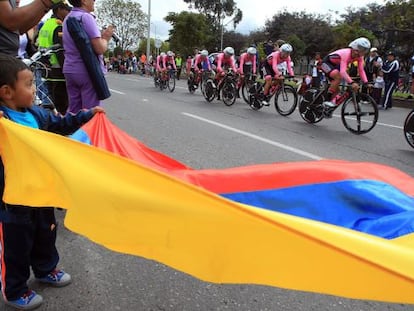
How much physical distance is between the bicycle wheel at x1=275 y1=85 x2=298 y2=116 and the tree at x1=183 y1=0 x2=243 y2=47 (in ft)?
185

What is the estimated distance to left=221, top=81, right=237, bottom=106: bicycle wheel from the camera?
13.3m

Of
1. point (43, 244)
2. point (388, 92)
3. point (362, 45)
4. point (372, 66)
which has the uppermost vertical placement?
point (362, 45)


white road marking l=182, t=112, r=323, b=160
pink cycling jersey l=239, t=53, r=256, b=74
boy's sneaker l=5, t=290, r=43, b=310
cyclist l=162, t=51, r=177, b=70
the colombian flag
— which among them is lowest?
boy's sneaker l=5, t=290, r=43, b=310

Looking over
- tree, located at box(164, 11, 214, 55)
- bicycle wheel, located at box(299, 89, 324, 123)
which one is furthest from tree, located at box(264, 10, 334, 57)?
bicycle wheel, located at box(299, 89, 324, 123)

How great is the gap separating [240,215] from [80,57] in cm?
296

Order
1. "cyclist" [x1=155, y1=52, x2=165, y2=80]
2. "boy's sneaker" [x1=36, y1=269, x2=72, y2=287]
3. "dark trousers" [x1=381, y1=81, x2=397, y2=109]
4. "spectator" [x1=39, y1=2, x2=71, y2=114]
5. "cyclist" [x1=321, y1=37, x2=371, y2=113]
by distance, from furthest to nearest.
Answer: "cyclist" [x1=155, y1=52, x2=165, y2=80]
"dark trousers" [x1=381, y1=81, x2=397, y2=109]
"cyclist" [x1=321, y1=37, x2=371, y2=113]
"spectator" [x1=39, y1=2, x2=71, y2=114]
"boy's sneaker" [x1=36, y1=269, x2=72, y2=287]

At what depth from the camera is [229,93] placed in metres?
13.4

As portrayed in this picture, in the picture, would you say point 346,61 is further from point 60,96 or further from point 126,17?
point 126,17

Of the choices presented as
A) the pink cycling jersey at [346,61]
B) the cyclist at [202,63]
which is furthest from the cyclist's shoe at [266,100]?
the cyclist at [202,63]

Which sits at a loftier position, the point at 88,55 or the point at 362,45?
the point at 362,45

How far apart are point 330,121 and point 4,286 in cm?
899

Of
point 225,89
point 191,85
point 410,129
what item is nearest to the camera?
point 410,129

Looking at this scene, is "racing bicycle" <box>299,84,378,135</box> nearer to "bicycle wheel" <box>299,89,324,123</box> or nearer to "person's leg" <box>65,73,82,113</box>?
"bicycle wheel" <box>299,89,324,123</box>

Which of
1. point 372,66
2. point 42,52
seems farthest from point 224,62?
point 42,52
